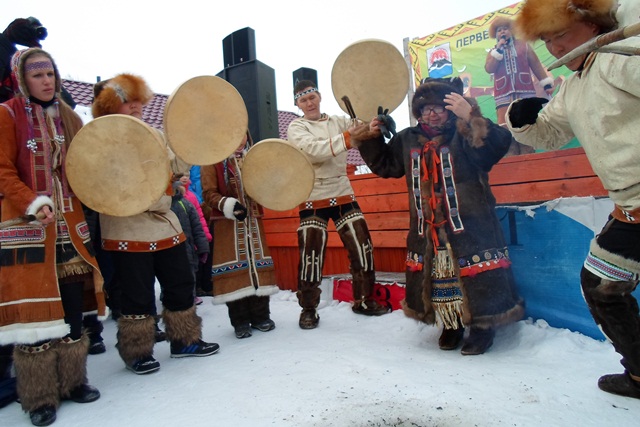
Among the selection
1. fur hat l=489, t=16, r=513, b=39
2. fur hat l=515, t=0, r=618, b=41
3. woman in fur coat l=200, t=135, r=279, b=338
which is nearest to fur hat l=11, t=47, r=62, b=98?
woman in fur coat l=200, t=135, r=279, b=338

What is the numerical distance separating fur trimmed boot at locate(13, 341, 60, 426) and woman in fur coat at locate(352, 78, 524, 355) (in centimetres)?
176

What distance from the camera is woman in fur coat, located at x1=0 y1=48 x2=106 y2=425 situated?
1.89 meters

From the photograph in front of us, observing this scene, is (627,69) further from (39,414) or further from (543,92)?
(543,92)

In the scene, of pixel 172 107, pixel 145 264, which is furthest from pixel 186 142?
pixel 145 264

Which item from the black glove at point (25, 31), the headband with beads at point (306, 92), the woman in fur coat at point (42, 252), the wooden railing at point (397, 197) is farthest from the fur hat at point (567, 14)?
the black glove at point (25, 31)

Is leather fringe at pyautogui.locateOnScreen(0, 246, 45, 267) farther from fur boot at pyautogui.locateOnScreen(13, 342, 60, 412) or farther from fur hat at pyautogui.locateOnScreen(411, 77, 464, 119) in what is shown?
fur hat at pyautogui.locateOnScreen(411, 77, 464, 119)

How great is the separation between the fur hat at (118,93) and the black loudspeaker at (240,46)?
2772 mm

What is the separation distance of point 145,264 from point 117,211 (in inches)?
16.5

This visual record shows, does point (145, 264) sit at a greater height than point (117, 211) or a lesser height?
lesser

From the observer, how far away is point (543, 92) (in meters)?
4.82

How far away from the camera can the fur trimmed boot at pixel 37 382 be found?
1860 mm

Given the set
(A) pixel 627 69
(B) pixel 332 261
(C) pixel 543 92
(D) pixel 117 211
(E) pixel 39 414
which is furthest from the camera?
(C) pixel 543 92

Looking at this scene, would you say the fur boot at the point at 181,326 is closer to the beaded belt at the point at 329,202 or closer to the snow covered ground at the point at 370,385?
the snow covered ground at the point at 370,385

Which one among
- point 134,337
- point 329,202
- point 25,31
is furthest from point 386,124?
point 25,31
